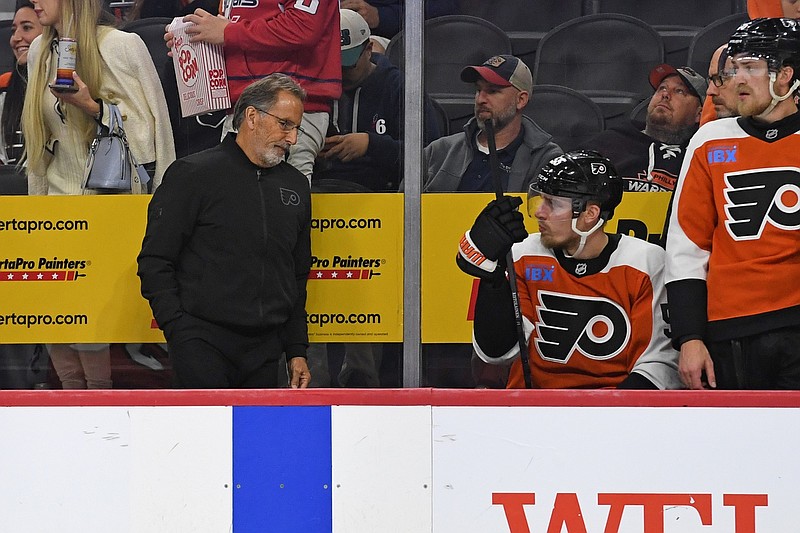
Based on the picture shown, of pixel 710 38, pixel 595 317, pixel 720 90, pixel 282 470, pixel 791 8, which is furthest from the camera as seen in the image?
pixel 710 38

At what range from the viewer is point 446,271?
130 inches

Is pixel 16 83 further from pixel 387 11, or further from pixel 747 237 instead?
pixel 747 237

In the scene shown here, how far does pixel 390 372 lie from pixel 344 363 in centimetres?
15

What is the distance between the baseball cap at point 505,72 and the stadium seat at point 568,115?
0.21 feet

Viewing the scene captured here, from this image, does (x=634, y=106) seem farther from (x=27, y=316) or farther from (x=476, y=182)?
(x=27, y=316)

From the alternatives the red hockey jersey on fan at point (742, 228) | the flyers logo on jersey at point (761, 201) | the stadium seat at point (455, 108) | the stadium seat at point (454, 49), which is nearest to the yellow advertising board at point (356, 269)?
the stadium seat at point (455, 108)

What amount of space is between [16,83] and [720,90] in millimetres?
2203

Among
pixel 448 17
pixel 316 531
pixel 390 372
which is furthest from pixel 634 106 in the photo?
pixel 316 531

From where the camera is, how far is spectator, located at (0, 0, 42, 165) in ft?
11.0

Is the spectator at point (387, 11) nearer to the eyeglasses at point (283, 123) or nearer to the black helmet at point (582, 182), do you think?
the eyeglasses at point (283, 123)

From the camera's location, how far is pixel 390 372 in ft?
10.9

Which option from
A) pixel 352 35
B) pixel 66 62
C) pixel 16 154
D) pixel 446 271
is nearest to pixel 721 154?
pixel 446 271

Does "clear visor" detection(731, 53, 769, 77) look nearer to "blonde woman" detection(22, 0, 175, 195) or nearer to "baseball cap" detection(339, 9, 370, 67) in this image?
"baseball cap" detection(339, 9, 370, 67)

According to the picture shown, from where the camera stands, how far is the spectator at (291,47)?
327cm
